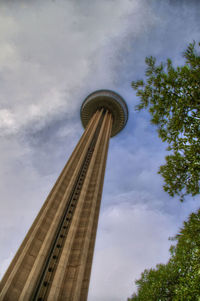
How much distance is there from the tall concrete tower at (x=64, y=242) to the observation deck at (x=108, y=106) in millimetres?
16783

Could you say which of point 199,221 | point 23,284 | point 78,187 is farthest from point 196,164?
point 78,187

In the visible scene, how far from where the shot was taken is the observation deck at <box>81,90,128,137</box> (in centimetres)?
3559

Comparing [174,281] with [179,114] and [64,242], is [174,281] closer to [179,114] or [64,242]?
[64,242]

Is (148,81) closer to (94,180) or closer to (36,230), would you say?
(36,230)

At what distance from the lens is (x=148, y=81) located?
7.25 metres

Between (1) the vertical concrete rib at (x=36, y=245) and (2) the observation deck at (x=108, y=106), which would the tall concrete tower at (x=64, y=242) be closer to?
(1) the vertical concrete rib at (x=36, y=245)

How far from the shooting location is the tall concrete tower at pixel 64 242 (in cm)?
932

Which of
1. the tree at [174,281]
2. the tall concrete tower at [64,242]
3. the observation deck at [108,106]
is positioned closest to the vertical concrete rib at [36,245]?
the tall concrete tower at [64,242]

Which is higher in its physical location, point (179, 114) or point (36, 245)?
point (179, 114)

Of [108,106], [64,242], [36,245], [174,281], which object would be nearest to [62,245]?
[64,242]

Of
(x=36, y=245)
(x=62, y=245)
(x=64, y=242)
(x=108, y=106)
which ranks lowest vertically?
(x=36, y=245)

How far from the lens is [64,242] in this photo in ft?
39.6

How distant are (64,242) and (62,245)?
0.24 metres

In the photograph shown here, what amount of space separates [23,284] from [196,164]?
1012cm
